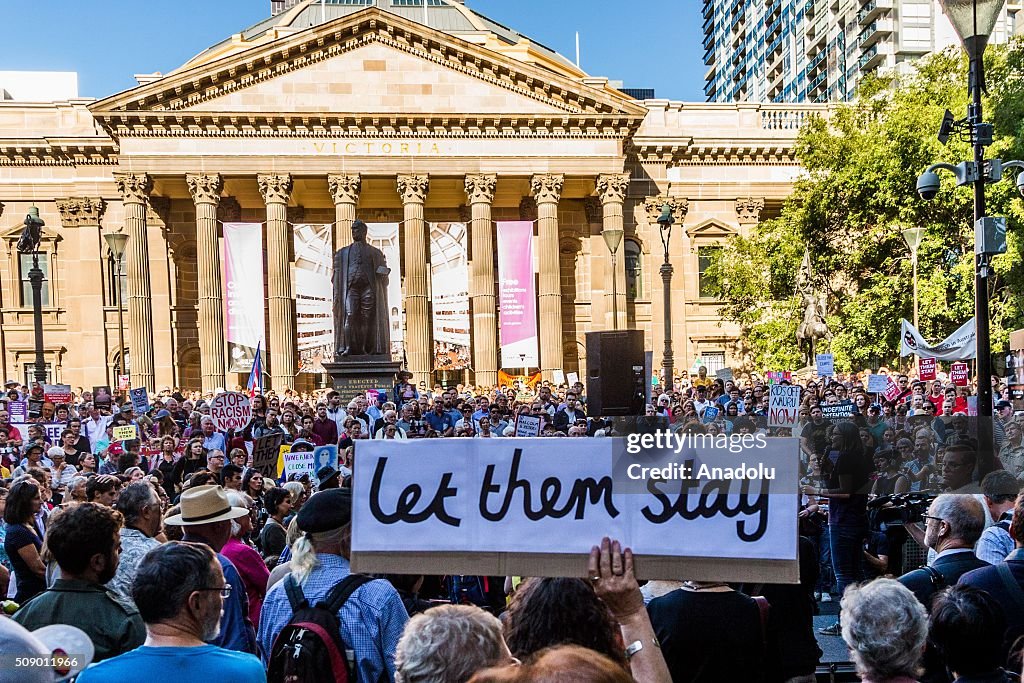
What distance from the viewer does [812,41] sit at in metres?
91.6

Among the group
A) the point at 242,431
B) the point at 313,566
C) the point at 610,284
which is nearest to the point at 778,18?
the point at 610,284

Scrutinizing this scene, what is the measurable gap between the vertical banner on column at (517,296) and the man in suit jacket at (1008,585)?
114ft

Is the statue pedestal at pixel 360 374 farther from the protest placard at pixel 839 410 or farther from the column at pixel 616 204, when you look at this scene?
the column at pixel 616 204

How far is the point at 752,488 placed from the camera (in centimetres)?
319

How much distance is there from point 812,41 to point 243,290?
7032 cm

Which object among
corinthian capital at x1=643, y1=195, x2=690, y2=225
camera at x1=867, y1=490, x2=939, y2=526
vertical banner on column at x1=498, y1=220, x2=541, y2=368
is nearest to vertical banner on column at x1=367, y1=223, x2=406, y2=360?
vertical banner on column at x1=498, y1=220, x2=541, y2=368

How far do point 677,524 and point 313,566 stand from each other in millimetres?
1923

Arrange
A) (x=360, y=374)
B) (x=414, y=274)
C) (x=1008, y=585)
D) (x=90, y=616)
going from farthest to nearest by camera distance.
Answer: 1. (x=414, y=274)
2. (x=360, y=374)
3. (x=1008, y=585)
4. (x=90, y=616)

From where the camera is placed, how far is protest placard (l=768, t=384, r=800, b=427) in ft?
58.4

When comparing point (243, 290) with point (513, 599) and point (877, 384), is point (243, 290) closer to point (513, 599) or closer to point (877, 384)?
point (877, 384)

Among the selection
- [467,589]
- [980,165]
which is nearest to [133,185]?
[980,165]

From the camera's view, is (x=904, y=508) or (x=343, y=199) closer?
(x=904, y=508)

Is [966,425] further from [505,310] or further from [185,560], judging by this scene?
[505,310]

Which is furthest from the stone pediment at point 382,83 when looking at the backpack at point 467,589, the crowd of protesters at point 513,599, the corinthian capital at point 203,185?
the backpack at point 467,589
